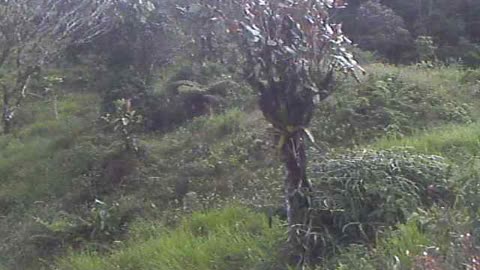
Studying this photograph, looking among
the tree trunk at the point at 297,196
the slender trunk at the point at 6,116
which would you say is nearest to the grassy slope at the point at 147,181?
the slender trunk at the point at 6,116

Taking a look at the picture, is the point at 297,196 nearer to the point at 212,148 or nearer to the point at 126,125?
the point at 212,148

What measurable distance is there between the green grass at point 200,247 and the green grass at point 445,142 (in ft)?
5.54

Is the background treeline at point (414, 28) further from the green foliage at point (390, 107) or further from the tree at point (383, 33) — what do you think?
the green foliage at point (390, 107)

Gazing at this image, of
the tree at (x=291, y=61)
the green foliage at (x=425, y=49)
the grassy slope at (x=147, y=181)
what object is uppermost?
the tree at (x=291, y=61)

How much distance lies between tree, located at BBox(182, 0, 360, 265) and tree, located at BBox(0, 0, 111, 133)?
5.71 m

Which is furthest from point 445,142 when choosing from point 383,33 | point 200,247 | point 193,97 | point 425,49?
point 383,33

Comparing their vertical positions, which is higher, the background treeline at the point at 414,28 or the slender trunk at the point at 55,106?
the background treeline at the point at 414,28

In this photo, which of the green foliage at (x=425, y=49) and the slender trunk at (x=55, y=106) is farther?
the slender trunk at (x=55, y=106)

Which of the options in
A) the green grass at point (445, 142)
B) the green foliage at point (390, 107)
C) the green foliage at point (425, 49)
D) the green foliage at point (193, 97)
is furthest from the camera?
the green foliage at point (425, 49)

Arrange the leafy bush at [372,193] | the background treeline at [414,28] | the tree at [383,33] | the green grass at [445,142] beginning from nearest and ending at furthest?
the leafy bush at [372,193], the green grass at [445,142], the background treeline at [414,28], the tree at [383,33]

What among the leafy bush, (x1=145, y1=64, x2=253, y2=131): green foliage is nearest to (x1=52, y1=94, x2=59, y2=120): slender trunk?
(x1=145, y1=64, x2=253, y2=131): green foliage

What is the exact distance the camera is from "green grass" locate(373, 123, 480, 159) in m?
6.86

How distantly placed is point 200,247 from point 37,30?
19.6 ft

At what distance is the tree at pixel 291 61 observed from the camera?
5.05m
